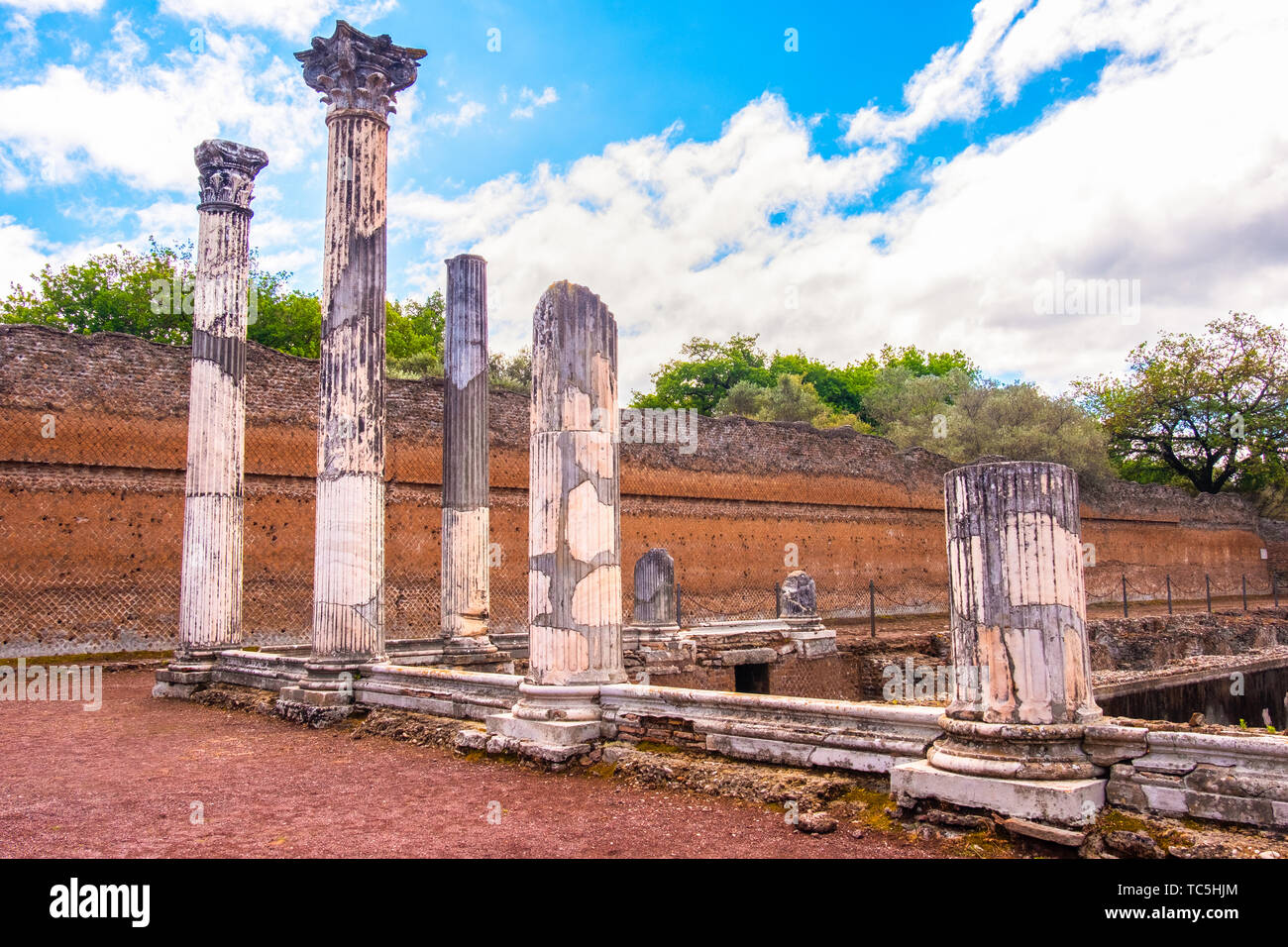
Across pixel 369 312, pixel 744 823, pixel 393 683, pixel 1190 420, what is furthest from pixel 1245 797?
pixel 1190 420

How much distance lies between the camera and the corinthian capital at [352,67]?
964 centimetres

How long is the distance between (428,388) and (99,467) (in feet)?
19.0

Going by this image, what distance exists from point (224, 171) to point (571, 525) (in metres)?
7.98

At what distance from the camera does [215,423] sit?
1134 centimetres

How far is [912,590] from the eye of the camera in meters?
25.7

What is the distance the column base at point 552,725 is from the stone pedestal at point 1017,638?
8.00 feet

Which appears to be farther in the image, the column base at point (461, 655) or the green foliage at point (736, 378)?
the green foliage at point (736, 378)

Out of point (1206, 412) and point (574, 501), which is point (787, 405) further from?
point (574, 501)

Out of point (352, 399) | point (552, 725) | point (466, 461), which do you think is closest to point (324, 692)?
point (352, 399)

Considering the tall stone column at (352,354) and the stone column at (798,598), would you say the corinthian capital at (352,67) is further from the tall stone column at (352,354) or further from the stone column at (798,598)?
the stone column at (798,598)

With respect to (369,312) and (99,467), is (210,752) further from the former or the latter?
(99,467)

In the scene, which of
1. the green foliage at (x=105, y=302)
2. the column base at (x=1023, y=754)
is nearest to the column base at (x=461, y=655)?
the column base at (x=1023, y=754)

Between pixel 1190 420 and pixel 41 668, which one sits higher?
pixel 1190 420

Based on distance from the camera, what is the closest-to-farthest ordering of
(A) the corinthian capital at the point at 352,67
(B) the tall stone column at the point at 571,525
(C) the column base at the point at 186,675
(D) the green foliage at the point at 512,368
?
(B) the tall stone column at the point at 571,525 → (A) the corinthian capital at the point at 352,67 → (C) the column base at the point at 186,675 → (D) the green foliage at the point at 512,368
